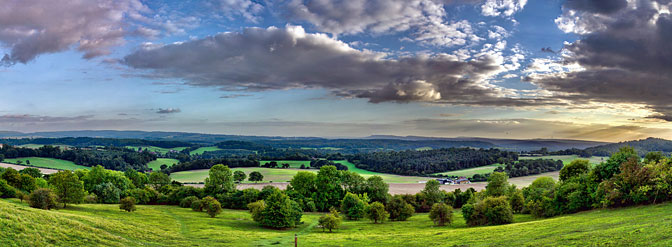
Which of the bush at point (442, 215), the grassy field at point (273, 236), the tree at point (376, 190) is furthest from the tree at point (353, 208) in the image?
the grassy field at point (273, 236)

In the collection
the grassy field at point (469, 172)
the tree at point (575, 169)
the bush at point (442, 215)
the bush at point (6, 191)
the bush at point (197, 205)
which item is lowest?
the grassy field at point (469, 172)

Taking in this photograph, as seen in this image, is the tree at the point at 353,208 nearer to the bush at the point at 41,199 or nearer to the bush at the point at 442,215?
the bush at the point at 442,215

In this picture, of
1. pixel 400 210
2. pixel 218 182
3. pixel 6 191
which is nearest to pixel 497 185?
pixel 400 210

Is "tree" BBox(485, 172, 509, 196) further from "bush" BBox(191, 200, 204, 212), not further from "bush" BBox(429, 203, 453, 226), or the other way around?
"bush" BBox(191, 200, 204, 212)

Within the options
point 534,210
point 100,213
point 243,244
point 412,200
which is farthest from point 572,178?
point 100,213

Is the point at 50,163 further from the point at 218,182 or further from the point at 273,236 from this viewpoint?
the point at 273,236

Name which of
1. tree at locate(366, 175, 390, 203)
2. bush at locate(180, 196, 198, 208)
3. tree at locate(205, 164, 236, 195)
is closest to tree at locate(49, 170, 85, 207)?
bush at locate(180, 196, 198, 208)
